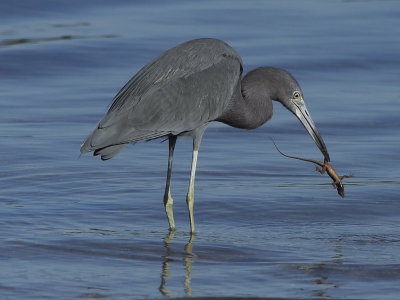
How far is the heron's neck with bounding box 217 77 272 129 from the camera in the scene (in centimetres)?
845

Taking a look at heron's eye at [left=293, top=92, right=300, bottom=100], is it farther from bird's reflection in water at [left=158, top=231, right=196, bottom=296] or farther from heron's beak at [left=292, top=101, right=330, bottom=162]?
bird's reflection in water at [left=158, top=231, right=196, bottom=296]

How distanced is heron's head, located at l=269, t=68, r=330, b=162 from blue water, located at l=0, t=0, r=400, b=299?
1.93 ft

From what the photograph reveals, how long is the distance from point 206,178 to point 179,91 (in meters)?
1.45

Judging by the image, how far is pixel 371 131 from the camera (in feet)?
36.6

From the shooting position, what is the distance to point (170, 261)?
7.02 m

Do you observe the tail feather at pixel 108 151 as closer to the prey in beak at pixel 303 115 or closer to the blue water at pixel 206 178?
the blue water at pixel 206 178

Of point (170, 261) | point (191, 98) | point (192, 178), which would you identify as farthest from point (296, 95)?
point (170, 261)

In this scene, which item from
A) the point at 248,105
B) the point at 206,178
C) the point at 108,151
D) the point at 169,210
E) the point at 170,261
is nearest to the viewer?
the point at 170,261

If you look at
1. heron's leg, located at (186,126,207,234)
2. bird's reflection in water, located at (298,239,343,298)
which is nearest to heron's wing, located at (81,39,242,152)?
heron's leg, located at (186,126,207,234)

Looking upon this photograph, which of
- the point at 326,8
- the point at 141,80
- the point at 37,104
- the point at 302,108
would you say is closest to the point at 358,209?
the point at 302,108

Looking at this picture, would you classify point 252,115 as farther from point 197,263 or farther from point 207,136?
point 207,136

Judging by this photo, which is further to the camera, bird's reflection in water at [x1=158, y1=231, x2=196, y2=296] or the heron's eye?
the heron's eye

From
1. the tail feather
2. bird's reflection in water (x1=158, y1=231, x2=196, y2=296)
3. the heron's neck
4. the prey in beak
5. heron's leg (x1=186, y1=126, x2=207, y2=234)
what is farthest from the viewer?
the prey in beak

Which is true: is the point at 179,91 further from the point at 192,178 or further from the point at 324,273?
the point at 324,273
